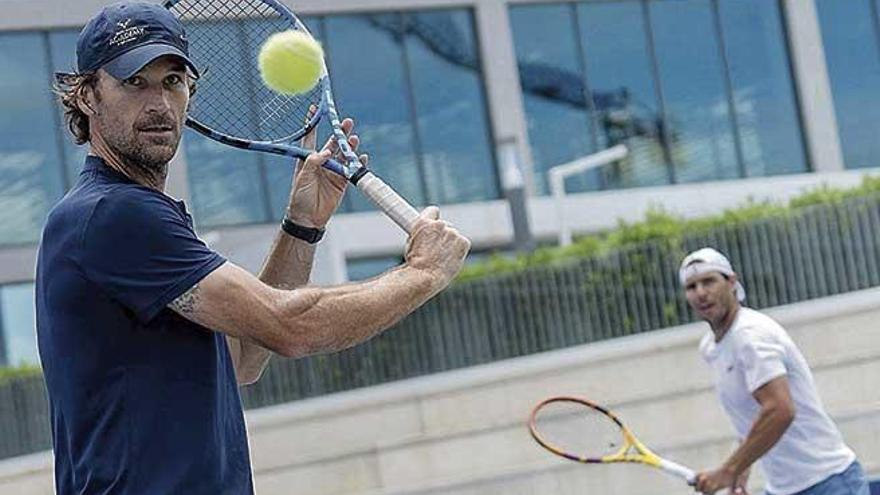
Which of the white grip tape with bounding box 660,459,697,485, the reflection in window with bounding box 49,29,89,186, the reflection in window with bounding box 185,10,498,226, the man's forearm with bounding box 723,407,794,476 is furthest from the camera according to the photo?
the reflection in window with bounding box 185,10,498,226

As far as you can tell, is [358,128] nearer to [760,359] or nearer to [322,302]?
[760,359]

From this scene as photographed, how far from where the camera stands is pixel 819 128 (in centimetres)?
2317

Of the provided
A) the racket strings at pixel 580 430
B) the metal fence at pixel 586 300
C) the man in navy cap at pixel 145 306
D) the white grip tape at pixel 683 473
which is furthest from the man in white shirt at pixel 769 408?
the metal fence at pixel 586 300

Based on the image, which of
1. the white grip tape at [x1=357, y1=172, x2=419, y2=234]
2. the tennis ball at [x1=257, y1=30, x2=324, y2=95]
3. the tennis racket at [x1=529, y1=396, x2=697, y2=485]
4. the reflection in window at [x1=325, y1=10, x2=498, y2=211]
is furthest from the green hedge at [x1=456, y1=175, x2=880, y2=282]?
the white grip tape at [x1=357, y1=172, x2=419, y2=234]

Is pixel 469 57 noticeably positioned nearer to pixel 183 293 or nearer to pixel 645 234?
pixel 645 234

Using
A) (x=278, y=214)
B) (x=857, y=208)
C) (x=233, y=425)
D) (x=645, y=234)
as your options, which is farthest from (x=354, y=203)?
(x=233, y=425)

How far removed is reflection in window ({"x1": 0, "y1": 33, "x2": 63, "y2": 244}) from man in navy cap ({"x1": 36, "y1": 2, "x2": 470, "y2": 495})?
1598 cm

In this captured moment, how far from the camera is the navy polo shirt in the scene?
118 inches

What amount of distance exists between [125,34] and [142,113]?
14 cm

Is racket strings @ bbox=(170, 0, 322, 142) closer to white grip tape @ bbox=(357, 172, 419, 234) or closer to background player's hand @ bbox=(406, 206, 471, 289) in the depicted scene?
white grip tape @ bbox=(357, 172, 419, 234)

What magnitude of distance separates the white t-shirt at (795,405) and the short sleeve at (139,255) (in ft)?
12.8

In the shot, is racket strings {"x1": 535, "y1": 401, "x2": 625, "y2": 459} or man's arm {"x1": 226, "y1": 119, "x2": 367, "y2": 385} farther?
racket strings {"x1": 535, "y1": 401, "x2": 625, "y2": 459}

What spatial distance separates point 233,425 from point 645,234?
12779 millimetres

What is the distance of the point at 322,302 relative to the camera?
3160 mm
